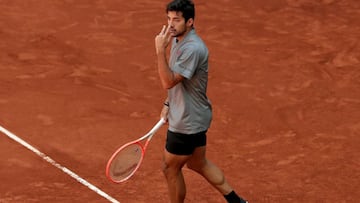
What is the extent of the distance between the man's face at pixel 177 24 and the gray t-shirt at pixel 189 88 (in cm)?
9

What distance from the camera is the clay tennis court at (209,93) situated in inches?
352

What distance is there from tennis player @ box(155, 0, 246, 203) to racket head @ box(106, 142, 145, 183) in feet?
1.07

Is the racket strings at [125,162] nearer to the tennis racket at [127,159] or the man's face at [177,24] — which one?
the tennis racket at [127,159]

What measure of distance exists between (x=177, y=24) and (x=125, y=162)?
142 centimetres

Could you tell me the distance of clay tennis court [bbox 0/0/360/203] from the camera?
8953mm

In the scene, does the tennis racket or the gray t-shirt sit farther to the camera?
the tennis racket

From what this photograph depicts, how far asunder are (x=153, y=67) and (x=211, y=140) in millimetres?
2433

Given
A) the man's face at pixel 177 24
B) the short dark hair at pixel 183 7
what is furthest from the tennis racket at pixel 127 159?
the short dark hair at pixel 183 7

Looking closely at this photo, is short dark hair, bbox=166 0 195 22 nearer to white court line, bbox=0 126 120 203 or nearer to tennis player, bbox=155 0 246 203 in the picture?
tennis player, bbox=155 0 246 203

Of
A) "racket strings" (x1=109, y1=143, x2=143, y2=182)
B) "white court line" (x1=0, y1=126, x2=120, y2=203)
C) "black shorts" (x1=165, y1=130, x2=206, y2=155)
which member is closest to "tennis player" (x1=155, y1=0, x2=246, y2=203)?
"black shorts" (x1=165, y1=130, x2=206, y2=155)

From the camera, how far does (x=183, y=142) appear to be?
7250 mm

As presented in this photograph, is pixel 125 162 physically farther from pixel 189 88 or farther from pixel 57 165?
pixel 57 165

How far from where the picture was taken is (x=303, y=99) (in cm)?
1128

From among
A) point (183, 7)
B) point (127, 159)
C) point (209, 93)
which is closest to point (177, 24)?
point (183, 7)
